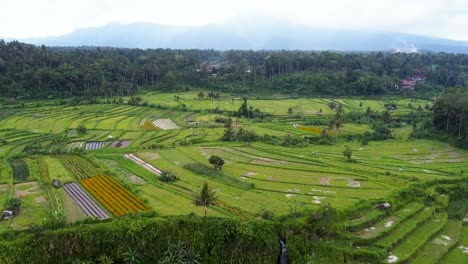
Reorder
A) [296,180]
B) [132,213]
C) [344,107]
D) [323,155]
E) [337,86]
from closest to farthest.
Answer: [132,213]
[296,180]
[323,155]
[344,107]
[337,86]

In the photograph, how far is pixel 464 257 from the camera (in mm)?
25812

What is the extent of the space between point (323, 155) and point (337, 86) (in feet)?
168

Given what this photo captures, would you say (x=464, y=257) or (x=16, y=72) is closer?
(x=464, y=257)

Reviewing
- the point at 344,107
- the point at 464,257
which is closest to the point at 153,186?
the point at 464,257

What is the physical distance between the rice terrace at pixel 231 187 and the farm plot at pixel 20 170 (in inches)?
7.3

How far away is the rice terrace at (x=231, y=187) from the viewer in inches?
979

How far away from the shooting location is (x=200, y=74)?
101625mm

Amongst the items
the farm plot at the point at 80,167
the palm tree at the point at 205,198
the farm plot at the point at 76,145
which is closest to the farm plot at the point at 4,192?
the farm plot at the point at 80,167

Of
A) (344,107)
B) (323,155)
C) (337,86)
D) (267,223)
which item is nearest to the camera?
(267,223)

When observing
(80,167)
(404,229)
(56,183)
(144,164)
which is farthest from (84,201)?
(404,229)

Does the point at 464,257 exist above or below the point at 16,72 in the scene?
below

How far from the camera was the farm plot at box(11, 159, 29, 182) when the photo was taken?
33.7 m

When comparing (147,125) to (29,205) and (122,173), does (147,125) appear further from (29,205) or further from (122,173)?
(29,205)

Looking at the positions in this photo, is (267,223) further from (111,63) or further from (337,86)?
(111,63)
